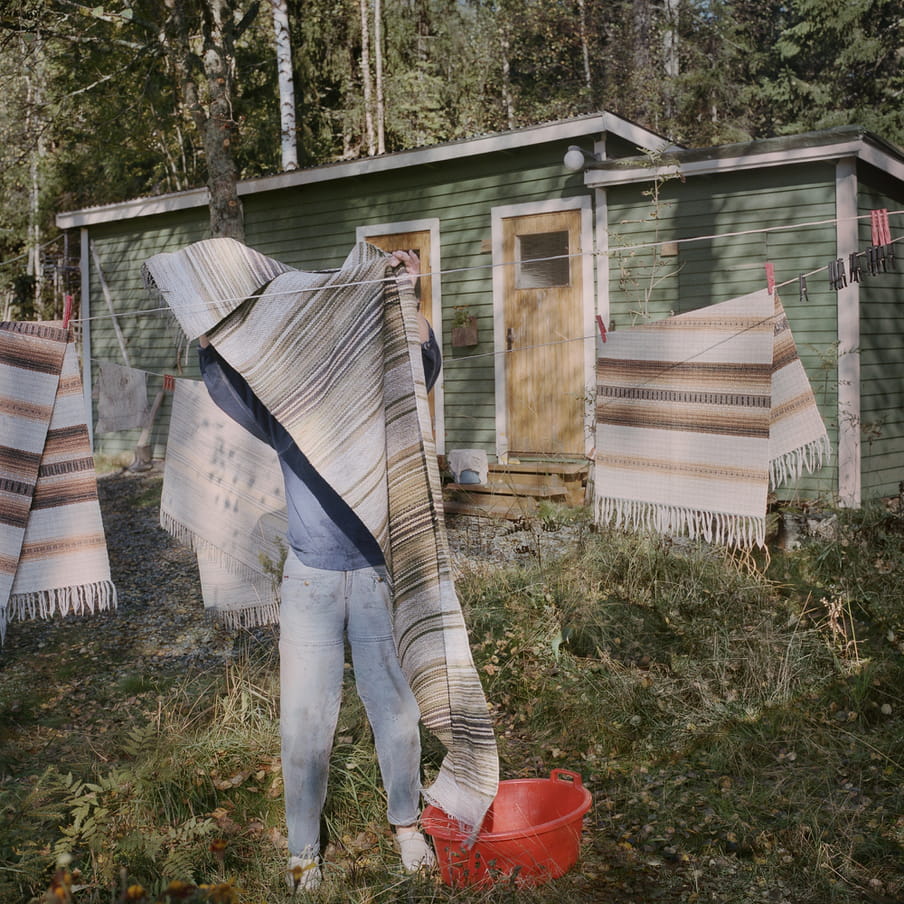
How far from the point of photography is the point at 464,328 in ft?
32.6

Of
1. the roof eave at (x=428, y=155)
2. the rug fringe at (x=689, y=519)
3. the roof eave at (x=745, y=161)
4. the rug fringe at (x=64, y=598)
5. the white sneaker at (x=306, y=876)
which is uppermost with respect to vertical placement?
the roof eave at (x=428, y=155)

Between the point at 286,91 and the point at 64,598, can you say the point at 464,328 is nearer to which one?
the point at 64,598

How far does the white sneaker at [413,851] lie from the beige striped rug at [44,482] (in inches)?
69.0

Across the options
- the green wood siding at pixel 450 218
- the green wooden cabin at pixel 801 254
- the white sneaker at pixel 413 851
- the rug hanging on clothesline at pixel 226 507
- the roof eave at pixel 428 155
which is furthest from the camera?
the green wood siding at pixel 450 218

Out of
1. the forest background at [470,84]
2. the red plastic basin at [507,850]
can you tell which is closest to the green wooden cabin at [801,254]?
the red plastic basin at [507,850]

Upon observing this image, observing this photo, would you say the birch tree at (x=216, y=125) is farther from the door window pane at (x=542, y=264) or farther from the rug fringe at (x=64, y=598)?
the rug fringe at (x=64, y=598)

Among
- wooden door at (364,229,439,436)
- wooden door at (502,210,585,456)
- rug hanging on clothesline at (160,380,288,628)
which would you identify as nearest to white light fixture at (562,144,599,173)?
wooden door at (502,210,585,456)

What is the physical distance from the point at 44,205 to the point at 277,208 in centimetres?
1303

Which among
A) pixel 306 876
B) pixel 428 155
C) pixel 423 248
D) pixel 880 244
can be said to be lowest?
pixel 306 876

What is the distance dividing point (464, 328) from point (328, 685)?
7418 millimetres

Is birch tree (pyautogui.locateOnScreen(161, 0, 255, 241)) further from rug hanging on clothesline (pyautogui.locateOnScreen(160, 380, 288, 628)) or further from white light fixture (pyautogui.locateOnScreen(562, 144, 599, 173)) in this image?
rug hanging on clothesline (pyautogui.locateOnScreen(160, 380, 288, 628))

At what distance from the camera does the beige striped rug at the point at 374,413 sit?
Answer: 2.64 metres

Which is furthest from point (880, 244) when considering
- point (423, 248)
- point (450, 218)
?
point (423, 248)

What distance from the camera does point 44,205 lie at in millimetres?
22203
